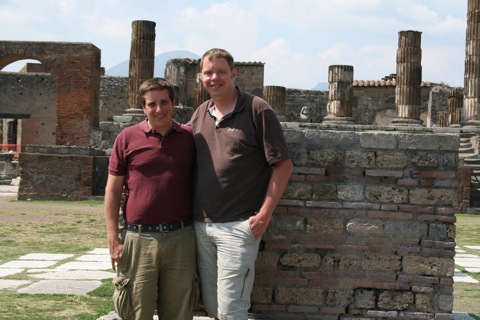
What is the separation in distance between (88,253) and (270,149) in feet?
16.9

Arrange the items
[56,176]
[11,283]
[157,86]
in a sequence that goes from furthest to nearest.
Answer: [56,176] < [11,283] < [157,86]

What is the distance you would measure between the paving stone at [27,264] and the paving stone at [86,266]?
0.19 metres

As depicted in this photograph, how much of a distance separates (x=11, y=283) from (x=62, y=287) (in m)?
0.54

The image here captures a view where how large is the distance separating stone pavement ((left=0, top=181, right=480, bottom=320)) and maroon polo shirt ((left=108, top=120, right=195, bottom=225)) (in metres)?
1.26

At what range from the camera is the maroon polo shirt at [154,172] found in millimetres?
3941

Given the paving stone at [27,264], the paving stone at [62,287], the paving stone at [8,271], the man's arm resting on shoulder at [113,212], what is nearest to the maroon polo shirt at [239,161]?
the man's arm resting on shoulder at [113,212]

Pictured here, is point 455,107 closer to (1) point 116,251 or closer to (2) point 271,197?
(2) point 271,197

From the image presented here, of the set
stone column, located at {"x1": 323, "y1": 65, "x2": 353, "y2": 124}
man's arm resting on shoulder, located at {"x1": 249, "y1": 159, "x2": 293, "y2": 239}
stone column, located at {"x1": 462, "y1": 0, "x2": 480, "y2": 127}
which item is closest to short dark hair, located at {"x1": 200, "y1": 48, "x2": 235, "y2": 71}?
man's arm resting on shoulder, located at {"x1": 249, "y1": 159, "x2": 293, "y2": 239}

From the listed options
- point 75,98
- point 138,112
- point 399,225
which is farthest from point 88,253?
point 75,98

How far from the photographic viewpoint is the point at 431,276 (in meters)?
4.81

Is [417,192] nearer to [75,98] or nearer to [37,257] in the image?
[37,257]

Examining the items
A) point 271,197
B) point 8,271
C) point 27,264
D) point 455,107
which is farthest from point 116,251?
point 455,107

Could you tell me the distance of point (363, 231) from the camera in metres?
4.84

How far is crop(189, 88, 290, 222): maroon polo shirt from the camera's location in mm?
3943
